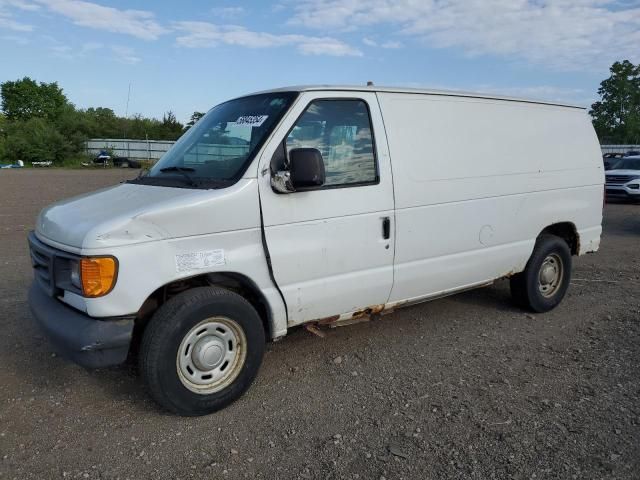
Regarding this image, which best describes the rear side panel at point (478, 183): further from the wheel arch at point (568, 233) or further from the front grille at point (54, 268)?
the front grille at point (54, 268)

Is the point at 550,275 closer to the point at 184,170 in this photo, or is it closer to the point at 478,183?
the point at 478,183

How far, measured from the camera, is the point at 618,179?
18.5m

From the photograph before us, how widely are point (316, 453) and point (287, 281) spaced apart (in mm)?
1173

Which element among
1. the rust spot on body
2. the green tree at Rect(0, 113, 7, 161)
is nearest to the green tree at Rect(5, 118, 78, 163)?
the green tree at Rect(0, 113, 7, 161)

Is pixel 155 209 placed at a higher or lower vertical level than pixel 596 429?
higher

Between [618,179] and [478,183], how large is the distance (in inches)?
648

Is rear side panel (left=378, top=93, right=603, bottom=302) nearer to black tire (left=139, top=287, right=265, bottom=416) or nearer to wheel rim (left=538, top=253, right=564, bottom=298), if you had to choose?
wheel rim (left=538, top=253, right=564, bottom=298)

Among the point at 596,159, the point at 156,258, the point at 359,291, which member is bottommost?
the point at 359,291

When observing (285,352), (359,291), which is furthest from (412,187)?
(285,352)

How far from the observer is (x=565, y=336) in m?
5.04

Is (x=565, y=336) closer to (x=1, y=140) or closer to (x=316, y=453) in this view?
(x=316, y=453)

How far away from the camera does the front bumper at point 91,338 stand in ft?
10.4

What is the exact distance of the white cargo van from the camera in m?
3.27

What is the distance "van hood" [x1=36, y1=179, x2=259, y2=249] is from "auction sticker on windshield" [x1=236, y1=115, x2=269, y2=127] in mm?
553
